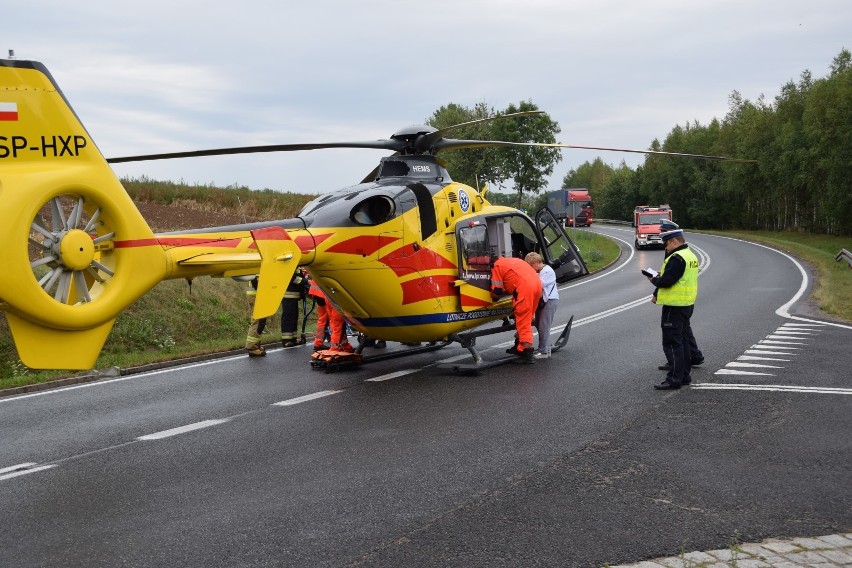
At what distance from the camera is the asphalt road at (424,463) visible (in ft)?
18.8

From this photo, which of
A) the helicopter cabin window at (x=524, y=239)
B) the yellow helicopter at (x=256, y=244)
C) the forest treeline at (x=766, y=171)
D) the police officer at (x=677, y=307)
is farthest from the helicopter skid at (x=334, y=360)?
the forest treeline at (x=766, y=171)

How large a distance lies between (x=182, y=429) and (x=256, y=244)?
2161 mm

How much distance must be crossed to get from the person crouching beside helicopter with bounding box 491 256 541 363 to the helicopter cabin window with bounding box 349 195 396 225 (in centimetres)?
220

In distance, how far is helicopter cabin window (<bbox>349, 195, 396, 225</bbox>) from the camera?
11125mm

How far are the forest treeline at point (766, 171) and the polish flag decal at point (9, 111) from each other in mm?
50894

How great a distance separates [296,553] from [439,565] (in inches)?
37.6

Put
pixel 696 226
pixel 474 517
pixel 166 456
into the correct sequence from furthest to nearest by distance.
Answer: pixel 696 226 < pixel 166 456 < pixel 474 517

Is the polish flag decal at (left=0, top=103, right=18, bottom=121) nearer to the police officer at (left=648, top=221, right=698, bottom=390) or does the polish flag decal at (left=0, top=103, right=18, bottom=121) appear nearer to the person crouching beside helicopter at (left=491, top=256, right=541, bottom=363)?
the person crouching beside helicopter at (left=491, top=256, right=541, bottom=363)

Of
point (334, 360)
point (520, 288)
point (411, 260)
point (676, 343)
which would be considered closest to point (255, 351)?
point (334, 360)

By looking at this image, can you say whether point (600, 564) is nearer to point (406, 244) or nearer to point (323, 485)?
point (323, 485)

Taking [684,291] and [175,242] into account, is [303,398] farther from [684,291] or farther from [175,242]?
[684,291]

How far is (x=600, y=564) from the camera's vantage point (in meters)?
5.29

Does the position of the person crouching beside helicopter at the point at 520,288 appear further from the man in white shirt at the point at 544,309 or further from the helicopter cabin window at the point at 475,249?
the man in white shirt at the point at 544,309

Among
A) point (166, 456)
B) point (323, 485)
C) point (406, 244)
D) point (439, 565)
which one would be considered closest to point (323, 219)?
point (406, 244)
